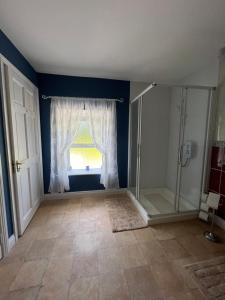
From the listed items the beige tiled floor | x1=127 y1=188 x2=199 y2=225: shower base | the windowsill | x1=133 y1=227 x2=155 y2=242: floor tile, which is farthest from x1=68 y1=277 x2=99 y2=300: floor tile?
the windowsill

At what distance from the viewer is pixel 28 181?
2359 mm

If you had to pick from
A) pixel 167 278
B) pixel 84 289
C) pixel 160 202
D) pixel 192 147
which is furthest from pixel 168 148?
pixel 84 289

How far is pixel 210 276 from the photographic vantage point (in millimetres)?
1467

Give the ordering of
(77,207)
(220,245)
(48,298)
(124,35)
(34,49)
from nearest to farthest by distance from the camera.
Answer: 1. (48,298)
2. (124,35)
3. (220,245)
4. (34,49)
5. (77,207)

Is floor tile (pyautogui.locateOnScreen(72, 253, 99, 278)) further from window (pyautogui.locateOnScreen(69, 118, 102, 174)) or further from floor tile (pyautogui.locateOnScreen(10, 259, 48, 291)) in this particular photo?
window (pyautogui.locateOnScreen(69, 118, 102, 174))

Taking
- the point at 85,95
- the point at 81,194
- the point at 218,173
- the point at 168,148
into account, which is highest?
the point at 85,95

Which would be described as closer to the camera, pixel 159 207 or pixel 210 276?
pixel 210 276

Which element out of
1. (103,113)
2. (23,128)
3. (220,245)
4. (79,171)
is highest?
(103,113)

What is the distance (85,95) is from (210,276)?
3161mm

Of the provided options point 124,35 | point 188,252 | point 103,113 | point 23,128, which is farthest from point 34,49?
point 188,252

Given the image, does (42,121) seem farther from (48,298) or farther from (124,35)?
(48,298)

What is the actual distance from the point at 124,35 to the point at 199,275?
2.61 m

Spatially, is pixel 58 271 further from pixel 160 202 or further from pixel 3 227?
pixel 160 202

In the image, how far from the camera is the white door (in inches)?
74.6
